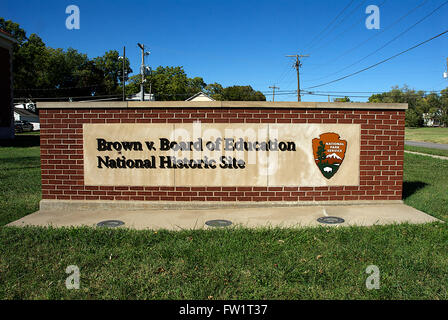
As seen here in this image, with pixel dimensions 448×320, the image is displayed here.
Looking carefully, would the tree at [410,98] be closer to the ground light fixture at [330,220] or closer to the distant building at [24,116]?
the distant building at [24,116]

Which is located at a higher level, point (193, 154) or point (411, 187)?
point (193, 154)

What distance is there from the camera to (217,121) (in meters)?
6.60

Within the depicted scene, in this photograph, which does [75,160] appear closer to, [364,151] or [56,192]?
[56,192]

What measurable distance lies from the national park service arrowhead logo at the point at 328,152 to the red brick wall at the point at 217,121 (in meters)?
0.32

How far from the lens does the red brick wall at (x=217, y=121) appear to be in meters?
6.59

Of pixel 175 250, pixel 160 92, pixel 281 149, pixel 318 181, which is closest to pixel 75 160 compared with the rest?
pixel 175 250

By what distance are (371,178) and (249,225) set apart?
283 centimetres

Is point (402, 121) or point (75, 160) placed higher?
point (402, 121)

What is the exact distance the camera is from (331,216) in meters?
5.95

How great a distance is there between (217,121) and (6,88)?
3114cm

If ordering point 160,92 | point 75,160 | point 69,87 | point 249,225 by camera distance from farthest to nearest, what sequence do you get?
point 160,92 < point 69,87 < point 75,160 < point 249,225

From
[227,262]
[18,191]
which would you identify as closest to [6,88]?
[18,191]

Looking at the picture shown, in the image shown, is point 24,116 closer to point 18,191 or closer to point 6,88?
point 6,88

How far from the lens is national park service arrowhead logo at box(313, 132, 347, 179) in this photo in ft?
22.0
